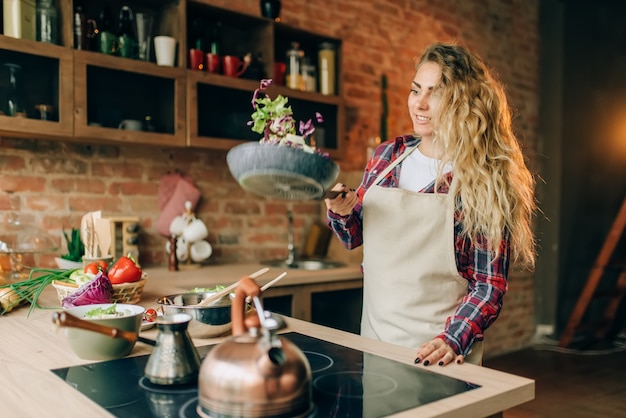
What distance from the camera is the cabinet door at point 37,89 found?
233 cm

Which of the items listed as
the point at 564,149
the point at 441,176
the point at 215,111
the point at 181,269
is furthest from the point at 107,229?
the point at 564,149

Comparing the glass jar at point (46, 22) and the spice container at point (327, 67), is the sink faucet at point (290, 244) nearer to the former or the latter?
the spice container at point (327, 67)

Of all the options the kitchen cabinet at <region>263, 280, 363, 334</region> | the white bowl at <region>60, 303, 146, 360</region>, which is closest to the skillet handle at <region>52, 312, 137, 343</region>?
the white bowl at <region>60, 303, 146, 360</region>

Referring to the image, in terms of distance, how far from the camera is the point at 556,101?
17.0 feet

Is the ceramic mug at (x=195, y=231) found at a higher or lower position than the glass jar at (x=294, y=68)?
lower

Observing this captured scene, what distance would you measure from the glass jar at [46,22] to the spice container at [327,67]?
149 cm

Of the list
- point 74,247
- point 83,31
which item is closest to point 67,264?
point 74,247

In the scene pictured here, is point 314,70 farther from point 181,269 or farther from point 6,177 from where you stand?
point 6,177

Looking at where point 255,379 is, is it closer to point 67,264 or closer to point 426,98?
point 426,98

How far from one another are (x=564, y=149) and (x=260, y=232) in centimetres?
301

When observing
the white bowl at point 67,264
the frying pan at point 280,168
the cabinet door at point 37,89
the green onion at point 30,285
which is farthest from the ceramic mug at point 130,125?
the frying pan at point 280,168

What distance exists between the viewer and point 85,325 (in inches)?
41.3

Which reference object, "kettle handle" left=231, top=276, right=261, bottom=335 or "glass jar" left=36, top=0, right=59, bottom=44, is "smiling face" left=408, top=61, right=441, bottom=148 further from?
"glass jar" left=36, top=0, right=59, bottom=44

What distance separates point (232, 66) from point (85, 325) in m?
2.14
